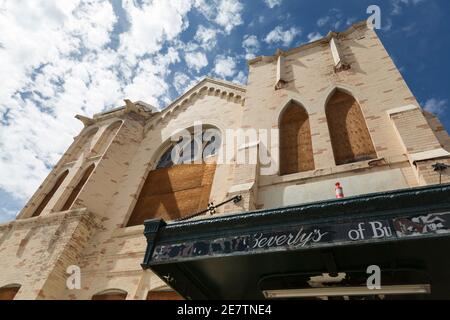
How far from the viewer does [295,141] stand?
8.31 metres

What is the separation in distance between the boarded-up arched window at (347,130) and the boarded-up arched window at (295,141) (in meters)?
0.64

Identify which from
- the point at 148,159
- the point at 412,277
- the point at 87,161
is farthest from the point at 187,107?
the point at 412,277

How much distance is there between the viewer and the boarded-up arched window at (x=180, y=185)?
9.48 metres

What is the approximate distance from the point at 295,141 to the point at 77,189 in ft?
29.6

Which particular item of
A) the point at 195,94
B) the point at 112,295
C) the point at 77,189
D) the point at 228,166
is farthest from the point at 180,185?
the point at 195,94

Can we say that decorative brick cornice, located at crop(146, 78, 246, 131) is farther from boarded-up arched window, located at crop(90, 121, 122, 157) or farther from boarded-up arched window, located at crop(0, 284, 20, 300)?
boarded-up arched window, located at crop(0, 284, 20, 300)

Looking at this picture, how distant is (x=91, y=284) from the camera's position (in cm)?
852

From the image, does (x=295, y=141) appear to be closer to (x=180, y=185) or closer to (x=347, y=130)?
(x=347, y=130)

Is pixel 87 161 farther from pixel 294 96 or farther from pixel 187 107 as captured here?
pixel 294 96

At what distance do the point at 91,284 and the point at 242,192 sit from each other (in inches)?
213

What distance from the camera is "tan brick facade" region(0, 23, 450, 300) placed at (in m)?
6.64

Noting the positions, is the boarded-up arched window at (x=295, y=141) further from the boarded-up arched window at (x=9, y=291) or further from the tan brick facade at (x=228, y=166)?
the boarded-up arched window at (x=9, y=291)
